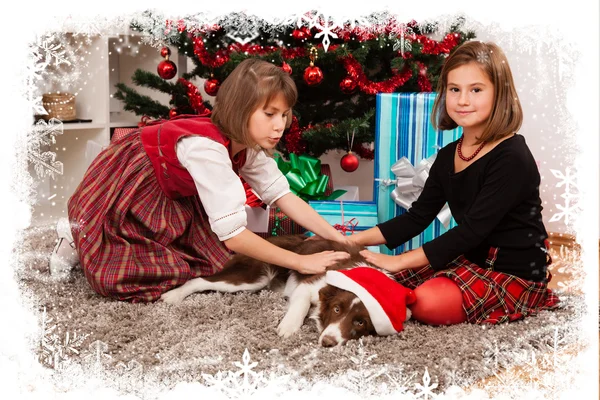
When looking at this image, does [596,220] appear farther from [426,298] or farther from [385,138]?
[385,138]

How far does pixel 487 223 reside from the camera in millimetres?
1643

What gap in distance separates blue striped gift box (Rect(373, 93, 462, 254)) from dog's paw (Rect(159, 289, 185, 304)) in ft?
2.76

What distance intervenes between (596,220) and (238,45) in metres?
A: 1.57

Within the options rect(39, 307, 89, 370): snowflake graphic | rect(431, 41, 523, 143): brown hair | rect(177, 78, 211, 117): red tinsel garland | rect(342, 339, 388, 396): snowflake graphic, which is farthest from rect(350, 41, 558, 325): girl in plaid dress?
rect(177, 78, 211, 117): red tinsel garland

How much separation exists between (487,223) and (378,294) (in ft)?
1.26

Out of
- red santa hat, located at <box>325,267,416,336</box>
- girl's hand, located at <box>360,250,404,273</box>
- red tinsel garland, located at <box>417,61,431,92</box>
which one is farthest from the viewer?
red tinsel garland, located at <box>417,61,431,92</box>

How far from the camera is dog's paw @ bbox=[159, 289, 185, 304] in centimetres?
177

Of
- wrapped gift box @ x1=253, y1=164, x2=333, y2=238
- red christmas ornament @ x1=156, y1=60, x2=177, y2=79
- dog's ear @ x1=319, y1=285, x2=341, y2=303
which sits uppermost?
red christmas ornament @ x1=156, y1=60, x2=177, y2=79

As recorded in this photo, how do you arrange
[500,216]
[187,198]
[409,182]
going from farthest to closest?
[409,182]
[187,198]
[500,216]

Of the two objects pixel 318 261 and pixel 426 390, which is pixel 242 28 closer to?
pixel 318 261

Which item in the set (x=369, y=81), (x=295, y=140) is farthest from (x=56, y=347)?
(x=369, y=81)

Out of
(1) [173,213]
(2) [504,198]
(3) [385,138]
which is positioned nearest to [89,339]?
(1) [173,213]

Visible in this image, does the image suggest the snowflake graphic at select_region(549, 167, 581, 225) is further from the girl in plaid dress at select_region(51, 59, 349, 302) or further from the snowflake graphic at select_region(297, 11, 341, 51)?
the snowflake graphic at select_region(297, 11, 341, 51)

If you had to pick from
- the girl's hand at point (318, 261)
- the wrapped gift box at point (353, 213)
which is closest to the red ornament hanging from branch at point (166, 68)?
the wrapped gift box at point (353, 213)
